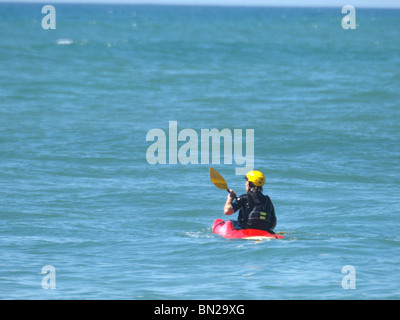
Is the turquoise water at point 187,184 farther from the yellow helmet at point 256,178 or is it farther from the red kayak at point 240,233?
the yellow helmet at point 256,178

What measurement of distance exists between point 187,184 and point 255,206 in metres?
5.28

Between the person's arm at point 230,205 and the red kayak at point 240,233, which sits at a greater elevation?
the person's arm at point 230,205

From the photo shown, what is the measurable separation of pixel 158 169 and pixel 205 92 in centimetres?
1323

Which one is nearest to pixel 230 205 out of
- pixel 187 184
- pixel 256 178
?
pixel 256 178

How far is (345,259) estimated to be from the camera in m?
9.98

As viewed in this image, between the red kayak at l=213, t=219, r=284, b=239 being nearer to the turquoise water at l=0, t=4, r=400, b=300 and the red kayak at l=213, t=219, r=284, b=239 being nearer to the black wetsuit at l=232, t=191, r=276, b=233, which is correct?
the black wetsuit at l=232, t=191, r=276, b=233

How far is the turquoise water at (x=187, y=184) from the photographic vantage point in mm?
9180

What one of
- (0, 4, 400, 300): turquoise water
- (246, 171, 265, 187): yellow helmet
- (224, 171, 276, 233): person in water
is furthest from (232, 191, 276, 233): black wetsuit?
(0, 4, 400, 300): turquoise water

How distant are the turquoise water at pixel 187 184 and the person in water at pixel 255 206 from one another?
341 mm

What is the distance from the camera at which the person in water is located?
10648 millimetres

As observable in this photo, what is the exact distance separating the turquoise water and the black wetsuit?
1.09ft

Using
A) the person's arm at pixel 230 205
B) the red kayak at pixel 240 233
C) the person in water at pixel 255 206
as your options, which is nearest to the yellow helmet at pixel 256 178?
the person in water at pixel 255 206

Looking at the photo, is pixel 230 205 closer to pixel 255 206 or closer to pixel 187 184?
Result: pixel 255 206
